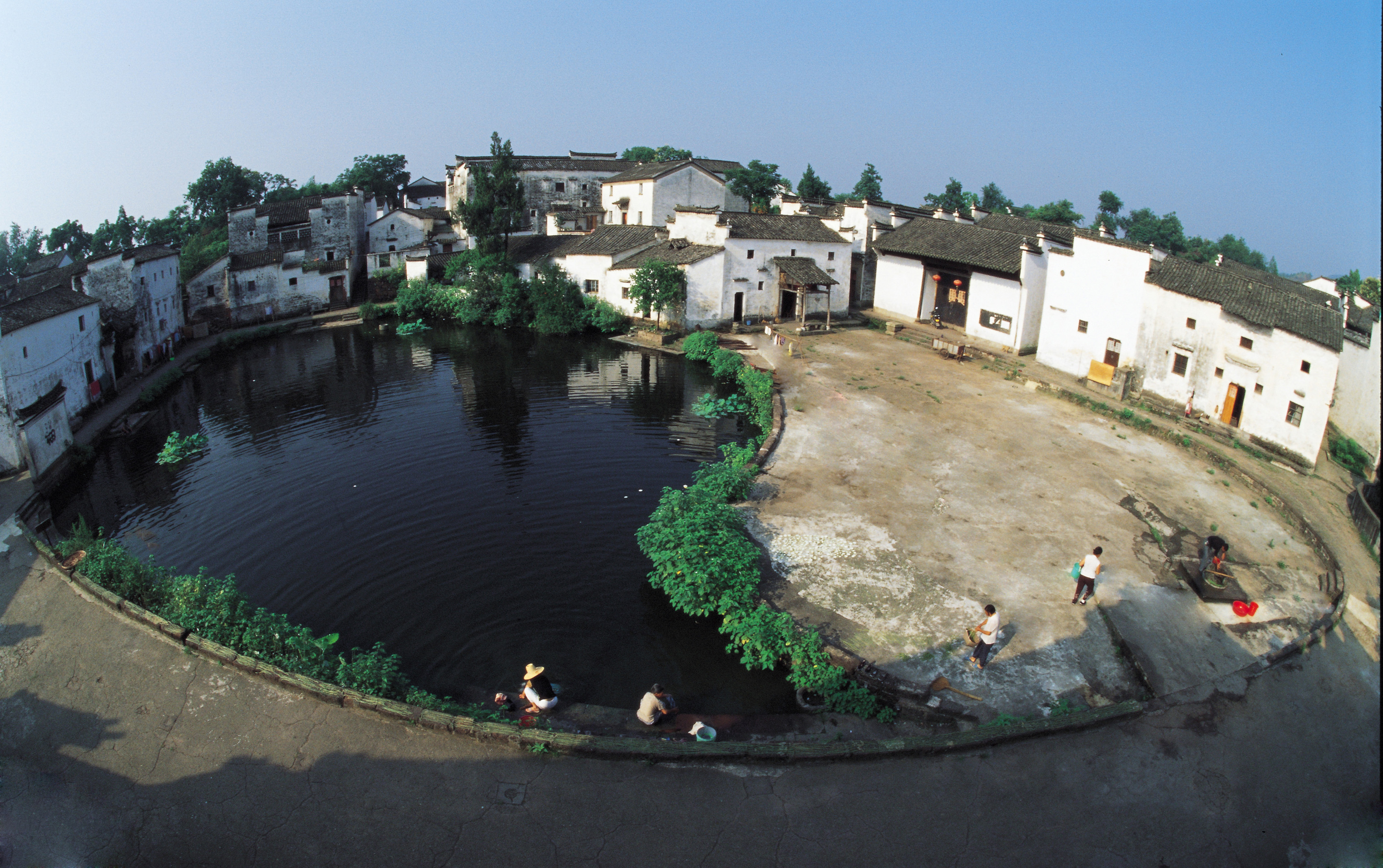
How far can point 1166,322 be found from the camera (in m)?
26.0

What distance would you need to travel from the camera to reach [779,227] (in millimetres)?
38781

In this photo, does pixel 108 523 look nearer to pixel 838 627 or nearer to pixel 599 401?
pixel 599 401

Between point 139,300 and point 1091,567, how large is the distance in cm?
Answer: 3695

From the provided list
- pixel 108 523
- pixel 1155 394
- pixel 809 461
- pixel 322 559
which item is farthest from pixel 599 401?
pixel 1155 394

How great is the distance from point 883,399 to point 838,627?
14342 mm

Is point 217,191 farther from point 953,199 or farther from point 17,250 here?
point 953,199

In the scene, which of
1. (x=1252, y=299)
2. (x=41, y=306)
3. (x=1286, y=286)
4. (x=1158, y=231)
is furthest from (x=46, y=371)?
(x=1158, y=231)

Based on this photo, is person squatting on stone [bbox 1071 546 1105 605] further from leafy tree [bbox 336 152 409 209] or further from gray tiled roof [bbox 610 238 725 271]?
leafy tree [bbox 336 152 409 209]

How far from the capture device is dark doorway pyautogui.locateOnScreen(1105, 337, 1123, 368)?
27906mm

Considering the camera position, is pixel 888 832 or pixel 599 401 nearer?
pixel 888 832

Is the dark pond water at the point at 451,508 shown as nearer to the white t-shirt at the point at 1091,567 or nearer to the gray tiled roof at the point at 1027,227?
the white t-shirt at the point at 1091,567

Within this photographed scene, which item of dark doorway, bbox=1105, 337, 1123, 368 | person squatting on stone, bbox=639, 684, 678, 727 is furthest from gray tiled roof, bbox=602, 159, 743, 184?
person squatting on stone, bbox=639, 684, 678, 727

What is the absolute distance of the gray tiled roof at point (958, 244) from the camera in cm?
3356

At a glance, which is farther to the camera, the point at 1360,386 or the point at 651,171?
the point at 651,171
